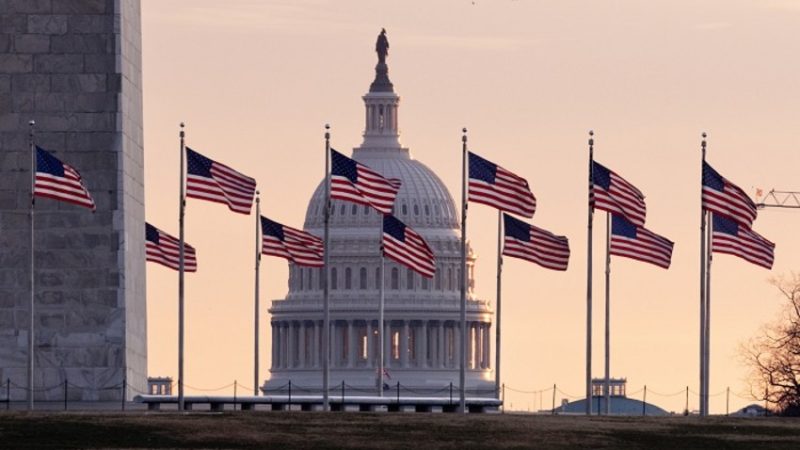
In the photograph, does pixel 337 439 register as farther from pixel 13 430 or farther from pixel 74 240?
pixel 74 240

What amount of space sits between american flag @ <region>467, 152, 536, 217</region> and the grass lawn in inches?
587

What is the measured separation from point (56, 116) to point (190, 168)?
521 cm

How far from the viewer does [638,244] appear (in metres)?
139

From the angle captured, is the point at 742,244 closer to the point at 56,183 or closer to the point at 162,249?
the point at 162,249

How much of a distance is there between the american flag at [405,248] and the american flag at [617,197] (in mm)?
6835

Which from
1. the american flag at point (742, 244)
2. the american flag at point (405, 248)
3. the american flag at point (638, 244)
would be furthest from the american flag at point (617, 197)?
the american flag at point (405, 248)

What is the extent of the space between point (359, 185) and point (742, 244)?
44.9 feet

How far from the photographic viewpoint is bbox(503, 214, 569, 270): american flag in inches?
5512

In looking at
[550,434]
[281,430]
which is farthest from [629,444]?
[281,430]

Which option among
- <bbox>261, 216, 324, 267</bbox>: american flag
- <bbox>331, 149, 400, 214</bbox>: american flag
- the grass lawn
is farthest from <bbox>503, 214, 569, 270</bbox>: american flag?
the grass lawn

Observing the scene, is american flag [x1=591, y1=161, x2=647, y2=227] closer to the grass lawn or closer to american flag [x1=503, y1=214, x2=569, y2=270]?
american flag [x1=503, y1=214, x2=569, y2=270]

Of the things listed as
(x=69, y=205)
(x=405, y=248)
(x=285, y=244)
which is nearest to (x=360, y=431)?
(x=69, y=205)

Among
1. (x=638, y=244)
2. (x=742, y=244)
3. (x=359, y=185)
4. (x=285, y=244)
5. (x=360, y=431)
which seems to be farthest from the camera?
(x=285, y=244)

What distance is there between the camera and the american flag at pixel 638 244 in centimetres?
13850
